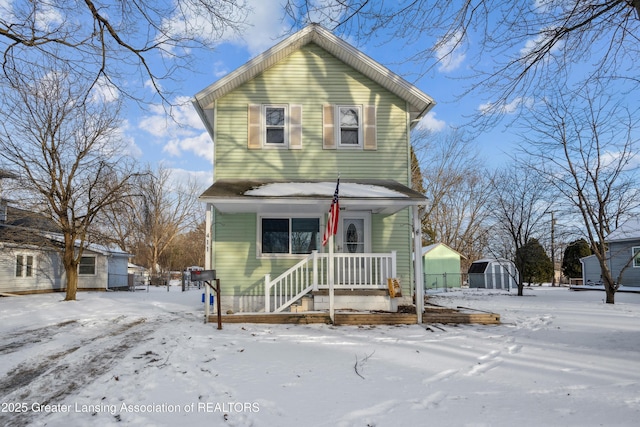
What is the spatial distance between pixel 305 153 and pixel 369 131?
189 cm

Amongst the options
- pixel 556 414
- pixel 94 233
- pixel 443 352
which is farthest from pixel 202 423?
pixel 94 233

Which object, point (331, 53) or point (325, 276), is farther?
point (331, 53)

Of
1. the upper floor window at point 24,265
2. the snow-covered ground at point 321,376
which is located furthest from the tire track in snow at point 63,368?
the upper floor window at point 24,265

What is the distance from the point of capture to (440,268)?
92.8 feet

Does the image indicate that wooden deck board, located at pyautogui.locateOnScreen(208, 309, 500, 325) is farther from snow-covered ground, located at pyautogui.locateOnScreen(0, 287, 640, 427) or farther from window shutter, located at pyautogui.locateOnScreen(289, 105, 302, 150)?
window shutter, located at pyautogui.locateOnScreen(289, 105, 302, 150)

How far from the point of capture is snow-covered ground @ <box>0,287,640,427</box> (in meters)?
3.68

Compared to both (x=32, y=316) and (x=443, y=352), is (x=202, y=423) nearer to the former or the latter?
(x=443, y=352)

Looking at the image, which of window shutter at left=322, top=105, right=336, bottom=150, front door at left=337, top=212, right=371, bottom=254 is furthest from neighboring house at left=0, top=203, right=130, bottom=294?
front door at left=337, top=212, right=371, bottom=254

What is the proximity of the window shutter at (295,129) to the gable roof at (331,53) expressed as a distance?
4.94 feet

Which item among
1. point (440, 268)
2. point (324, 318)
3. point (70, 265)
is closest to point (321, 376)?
point (324, 318)

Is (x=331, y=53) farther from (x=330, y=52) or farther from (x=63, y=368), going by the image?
(x=63, y=368)

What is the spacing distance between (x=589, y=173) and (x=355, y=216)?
9.86 meters

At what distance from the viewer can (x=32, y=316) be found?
10.8 meters

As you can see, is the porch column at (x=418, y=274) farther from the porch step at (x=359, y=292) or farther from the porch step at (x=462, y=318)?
the porch step at (x=359, y=292)
